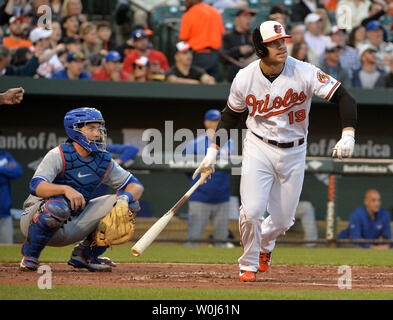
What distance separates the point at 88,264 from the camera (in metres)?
5.98

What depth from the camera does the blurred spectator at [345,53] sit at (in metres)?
11.0

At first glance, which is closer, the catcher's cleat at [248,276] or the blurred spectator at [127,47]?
the catcher's cleat at [248,276]

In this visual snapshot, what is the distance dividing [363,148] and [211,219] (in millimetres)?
3326

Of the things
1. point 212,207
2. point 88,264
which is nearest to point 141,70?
point 212,207

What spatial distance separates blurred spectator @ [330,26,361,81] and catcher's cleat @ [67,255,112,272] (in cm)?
616

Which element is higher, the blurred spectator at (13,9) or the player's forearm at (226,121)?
the blurred spectator at (13,9)

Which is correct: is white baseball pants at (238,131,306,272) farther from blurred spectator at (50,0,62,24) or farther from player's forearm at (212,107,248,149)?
blurred spectator at (50,0,62,24)

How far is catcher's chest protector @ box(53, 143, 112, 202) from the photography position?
5672mm

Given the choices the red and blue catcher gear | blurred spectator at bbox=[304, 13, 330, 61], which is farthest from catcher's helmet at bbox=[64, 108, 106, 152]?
blurred spectator at bbox=[304, 13, 330, 61]

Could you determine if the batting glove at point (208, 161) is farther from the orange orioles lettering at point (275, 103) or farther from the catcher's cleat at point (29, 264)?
the catcher's cleat at point (29, 264)

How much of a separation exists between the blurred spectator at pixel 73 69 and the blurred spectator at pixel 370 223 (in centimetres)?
416

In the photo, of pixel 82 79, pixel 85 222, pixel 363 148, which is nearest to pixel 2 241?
pixel 82 79

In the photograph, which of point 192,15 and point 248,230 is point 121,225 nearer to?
point 248,230

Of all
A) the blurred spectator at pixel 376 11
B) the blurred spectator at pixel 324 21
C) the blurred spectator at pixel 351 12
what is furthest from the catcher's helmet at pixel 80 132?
the blurred spectator at pixel 376 11
